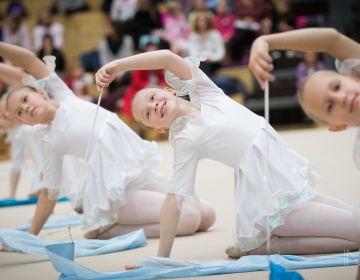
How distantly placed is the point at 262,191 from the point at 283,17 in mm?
6663

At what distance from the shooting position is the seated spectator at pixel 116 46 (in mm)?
8844

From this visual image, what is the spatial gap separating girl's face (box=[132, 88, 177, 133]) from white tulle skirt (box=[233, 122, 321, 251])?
0.34m

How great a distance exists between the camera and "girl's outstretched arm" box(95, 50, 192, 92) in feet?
7.42

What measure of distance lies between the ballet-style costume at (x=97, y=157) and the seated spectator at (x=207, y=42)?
208 inches

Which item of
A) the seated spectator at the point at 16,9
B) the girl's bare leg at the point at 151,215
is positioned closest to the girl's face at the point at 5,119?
the girl's bare leg at the point at 151,215

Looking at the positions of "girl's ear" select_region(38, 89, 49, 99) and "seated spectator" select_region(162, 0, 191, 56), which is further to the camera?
"seated spectator" select_region(162, 0, 191, 56)

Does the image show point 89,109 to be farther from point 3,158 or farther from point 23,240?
point 3,158

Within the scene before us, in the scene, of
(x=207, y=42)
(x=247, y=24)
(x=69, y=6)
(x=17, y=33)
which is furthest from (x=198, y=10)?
(x=17, y=33)

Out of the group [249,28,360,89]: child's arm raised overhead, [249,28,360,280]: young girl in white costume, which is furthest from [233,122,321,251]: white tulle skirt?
[249,28,360,89]: child's arm raised overhead

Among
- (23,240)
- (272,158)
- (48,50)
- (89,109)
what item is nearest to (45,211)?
(23,240)

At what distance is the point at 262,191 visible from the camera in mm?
2250

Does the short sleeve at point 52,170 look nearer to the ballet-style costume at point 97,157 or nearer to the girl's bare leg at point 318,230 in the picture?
the ballet-style costume at point 97,157

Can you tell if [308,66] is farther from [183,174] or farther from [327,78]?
[327,78]

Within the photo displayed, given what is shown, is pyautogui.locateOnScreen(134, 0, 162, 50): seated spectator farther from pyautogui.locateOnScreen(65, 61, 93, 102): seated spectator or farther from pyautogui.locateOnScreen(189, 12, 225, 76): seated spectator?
pyautogui.locateOnScreen(65, 61, 93, 102): seated spectator
